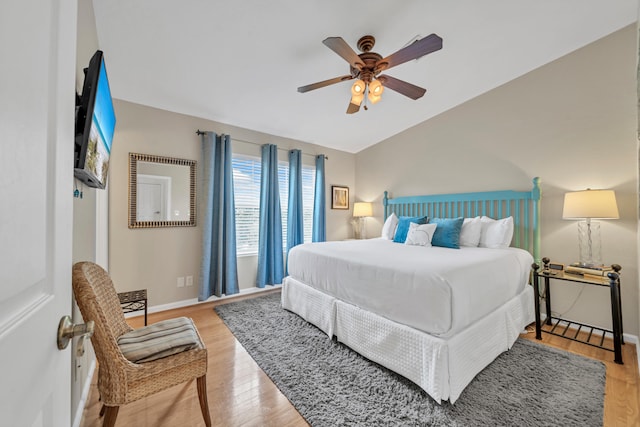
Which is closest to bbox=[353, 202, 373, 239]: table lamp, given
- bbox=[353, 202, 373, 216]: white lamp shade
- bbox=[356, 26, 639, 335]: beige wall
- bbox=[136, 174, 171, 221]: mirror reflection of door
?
bbox=[353, 202, 373, 216]: white lamp shade

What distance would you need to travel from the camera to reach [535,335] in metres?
2.55

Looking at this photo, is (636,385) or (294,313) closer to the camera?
(636,385)

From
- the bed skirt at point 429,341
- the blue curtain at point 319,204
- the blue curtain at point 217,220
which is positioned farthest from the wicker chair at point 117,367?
the blue curtain at point 319,204

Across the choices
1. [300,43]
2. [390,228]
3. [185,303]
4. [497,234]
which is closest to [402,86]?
[300,43]

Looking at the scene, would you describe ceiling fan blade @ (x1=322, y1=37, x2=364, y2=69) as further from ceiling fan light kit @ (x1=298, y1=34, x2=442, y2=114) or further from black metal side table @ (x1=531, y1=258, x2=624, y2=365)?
black metal side table @ (x1=531, y1=258, x2=624, y2=365)

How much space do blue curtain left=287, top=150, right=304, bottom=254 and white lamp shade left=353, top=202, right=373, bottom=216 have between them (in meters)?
1.15

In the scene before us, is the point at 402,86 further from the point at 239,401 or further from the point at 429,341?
the point at 239,401

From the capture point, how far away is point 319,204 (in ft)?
14.9

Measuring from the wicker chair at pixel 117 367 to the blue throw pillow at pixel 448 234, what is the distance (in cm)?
262

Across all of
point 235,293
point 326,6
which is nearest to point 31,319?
point 326,6

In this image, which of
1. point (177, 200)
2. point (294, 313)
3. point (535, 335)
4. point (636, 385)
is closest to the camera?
point (636, 385)

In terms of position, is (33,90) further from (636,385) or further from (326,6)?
(636,385)

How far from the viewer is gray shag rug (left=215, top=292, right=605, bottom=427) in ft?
5.09

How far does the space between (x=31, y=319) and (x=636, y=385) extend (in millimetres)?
3234
